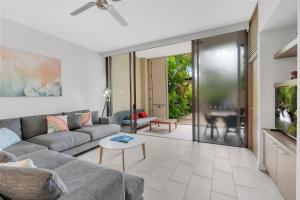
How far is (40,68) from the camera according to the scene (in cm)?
336

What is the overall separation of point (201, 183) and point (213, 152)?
3.95 feet

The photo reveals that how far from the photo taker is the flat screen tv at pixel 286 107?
165cm

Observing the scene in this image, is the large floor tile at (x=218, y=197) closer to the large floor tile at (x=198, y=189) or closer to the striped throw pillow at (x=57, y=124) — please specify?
the large floor tile at (x=198, y=189)

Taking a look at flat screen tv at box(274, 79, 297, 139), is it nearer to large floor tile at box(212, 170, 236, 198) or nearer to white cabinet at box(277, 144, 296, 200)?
white cabinet at box(277, 144, 296, 200)

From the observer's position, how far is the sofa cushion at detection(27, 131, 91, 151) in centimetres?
254

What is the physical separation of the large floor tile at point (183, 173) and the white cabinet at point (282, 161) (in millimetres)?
1023

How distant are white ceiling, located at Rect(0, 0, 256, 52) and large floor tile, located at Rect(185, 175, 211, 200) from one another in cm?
268

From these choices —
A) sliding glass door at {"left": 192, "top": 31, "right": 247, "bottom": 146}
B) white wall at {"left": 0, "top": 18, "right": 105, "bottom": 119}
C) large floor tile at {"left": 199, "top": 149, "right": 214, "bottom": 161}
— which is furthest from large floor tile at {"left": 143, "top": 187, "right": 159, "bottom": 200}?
white wall at {"left": 0, "top": 18, "right": 105, "bottom": 119}

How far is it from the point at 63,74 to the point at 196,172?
12.1 ft

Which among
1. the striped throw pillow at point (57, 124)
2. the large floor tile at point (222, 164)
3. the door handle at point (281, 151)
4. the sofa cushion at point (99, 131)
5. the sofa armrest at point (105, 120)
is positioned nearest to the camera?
the door handle at point (281, 151)

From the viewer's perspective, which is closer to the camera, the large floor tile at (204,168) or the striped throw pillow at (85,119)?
the large floor tile at (204,168)

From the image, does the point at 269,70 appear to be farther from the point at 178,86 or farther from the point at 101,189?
the point at 178,86

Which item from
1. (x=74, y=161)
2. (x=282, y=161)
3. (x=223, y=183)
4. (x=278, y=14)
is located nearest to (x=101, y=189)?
(x=74, y=161)

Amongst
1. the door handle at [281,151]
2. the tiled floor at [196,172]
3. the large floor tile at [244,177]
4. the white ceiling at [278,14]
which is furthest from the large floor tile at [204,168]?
the white ceiling at [278,14]
